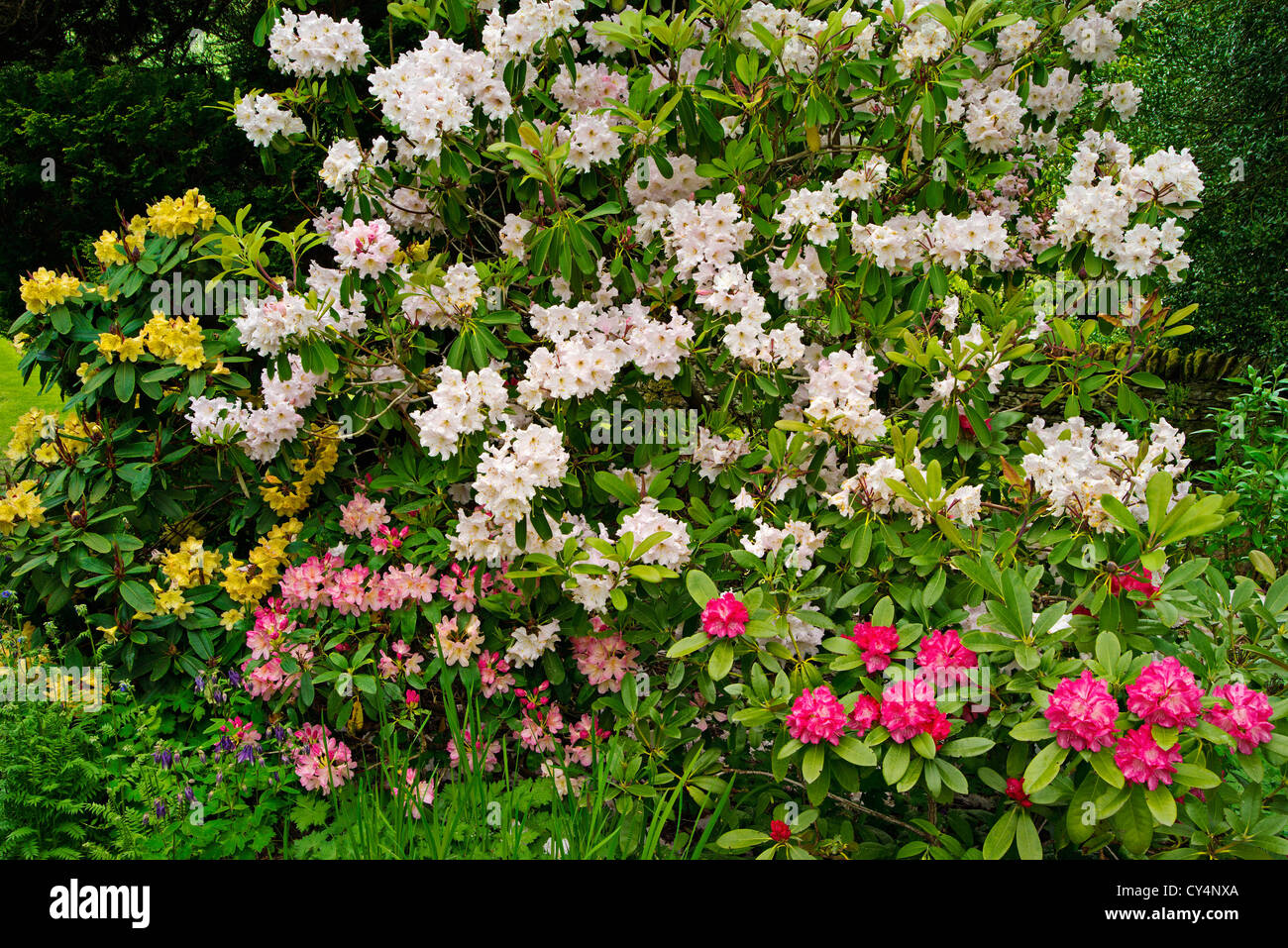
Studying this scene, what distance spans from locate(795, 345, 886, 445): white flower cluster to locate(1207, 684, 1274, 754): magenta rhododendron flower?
39.7 inches

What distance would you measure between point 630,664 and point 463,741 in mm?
508

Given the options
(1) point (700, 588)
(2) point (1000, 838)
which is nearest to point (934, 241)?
(1) point (700, 588)

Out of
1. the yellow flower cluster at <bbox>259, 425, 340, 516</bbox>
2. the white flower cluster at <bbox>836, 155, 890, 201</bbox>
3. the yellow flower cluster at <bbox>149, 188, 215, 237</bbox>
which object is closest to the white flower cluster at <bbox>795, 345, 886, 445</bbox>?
the white flower cluster at <bbox>836, 155, 890, 201</bbox>

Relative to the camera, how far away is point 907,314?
286 cm

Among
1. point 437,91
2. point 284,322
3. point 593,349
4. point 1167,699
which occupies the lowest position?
point 1167,699

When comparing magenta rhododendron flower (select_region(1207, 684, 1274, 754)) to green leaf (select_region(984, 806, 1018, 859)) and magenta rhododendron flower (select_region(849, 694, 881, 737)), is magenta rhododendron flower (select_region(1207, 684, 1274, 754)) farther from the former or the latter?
magenta rhododendron flower (select_region(849, 694, 881, 737))

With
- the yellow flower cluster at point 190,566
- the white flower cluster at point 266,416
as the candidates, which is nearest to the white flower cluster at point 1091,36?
the white flower cluster at point 266,416

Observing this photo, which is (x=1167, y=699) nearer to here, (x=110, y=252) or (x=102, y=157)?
(x=110, y=252)

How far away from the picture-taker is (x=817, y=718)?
206 centimetres

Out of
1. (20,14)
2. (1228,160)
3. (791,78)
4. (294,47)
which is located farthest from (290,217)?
(1228,160)

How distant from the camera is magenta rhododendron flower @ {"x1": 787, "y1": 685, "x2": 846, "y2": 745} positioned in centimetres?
206

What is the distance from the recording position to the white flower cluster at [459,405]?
2566mm

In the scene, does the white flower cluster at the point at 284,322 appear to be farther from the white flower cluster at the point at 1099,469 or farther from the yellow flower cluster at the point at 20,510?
the white flower cluster at the point at 1099,469

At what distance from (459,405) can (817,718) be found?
1.20 meters
